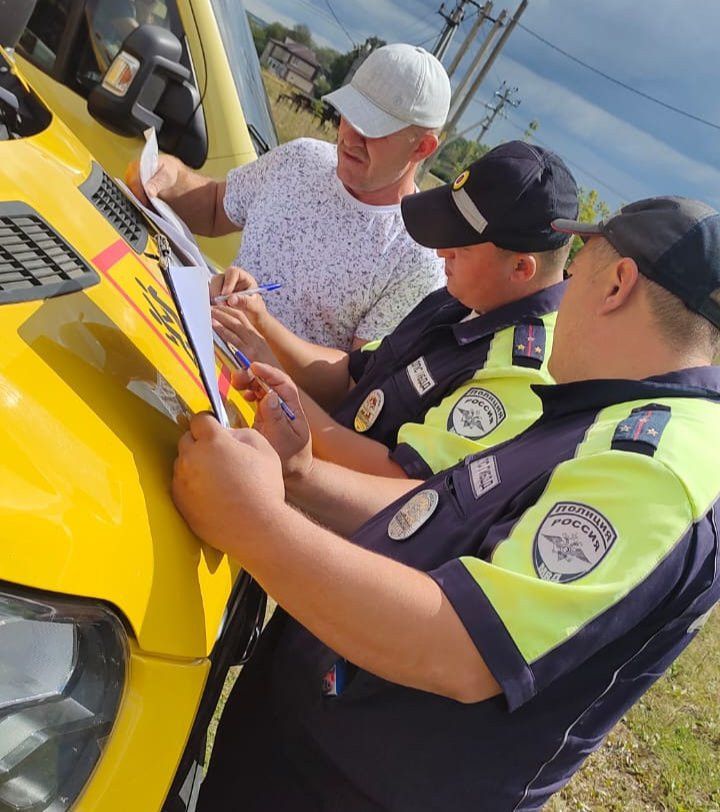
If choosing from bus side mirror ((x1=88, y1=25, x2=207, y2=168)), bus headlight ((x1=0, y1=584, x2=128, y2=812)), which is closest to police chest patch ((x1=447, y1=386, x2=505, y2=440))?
bus headlight ((x1=0, y1=584, x2=128, y2=812))

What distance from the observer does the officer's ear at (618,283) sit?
1273mm

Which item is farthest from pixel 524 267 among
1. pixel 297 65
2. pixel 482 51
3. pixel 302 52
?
pixel 302 52

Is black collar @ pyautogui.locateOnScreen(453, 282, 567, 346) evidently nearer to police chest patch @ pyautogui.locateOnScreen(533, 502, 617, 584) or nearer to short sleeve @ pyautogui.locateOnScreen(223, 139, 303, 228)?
police chest patch @ pyautogui.locateOnScreen(533, 502, 617, 584)

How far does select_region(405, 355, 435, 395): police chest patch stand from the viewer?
2066 millimetres

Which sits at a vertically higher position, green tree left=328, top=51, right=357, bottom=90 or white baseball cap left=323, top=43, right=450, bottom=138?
white baseball cap left=323, top=43, right=450, bottom=138

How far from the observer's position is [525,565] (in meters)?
1.08

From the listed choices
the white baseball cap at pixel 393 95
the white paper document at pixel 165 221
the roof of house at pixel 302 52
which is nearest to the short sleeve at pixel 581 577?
the white paper document at pixel 165 221

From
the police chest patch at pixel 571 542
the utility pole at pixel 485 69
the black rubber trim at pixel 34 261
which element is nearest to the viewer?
the police chest patch at pixel 571 542

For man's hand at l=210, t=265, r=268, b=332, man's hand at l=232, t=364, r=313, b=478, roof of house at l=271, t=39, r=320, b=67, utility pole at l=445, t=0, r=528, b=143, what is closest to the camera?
man's hand at l=232, t=364, r=313, b=478

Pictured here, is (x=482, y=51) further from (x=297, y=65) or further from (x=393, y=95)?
(x=297, y=65)

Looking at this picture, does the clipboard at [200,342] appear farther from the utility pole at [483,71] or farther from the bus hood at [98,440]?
the utility pole at [483,71]

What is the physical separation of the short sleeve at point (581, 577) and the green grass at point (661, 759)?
2046mm

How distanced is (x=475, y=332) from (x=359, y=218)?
857 millimetres

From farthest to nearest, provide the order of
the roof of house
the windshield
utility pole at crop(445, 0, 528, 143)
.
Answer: the roof of house < utility pole at crop(445, 0, 528, 143) < the windshield
